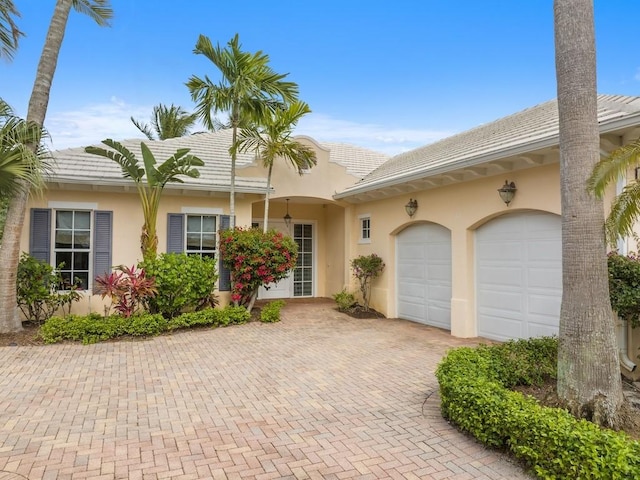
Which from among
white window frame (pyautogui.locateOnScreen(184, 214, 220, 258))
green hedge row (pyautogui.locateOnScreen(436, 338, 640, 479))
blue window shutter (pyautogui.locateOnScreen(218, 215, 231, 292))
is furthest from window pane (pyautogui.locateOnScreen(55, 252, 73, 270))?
green hedge row (pyautogui.locateOnScreen(436, 338, 640, 479))

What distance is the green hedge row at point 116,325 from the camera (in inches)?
315

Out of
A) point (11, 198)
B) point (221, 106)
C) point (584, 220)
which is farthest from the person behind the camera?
point (221, 106)

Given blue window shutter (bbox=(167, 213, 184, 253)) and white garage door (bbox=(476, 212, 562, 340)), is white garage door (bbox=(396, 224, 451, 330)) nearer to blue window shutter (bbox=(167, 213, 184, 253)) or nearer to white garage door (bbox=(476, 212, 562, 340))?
white garage door (bbox=(476, 212, 562, 340))

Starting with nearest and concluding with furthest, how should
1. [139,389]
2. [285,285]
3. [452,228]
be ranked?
[139,389] < [452,228] < [285,285]

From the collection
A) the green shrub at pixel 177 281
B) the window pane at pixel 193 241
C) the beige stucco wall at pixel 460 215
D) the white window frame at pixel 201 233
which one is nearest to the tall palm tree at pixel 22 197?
the green shrub at pixel 177 281

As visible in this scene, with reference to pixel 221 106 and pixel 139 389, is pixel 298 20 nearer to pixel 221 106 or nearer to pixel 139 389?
pixel 221 106

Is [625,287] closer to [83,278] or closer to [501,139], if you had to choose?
[501,139]

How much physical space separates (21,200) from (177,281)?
3591mm

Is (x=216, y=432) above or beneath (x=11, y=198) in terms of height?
beneath

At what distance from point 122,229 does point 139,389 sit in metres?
6.08

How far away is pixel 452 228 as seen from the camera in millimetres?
9086

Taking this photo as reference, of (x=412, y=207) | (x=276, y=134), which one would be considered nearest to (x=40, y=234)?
(x=276, y=134)

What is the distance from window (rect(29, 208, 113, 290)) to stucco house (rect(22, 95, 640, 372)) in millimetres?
25

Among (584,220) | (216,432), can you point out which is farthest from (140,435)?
(584,220)
